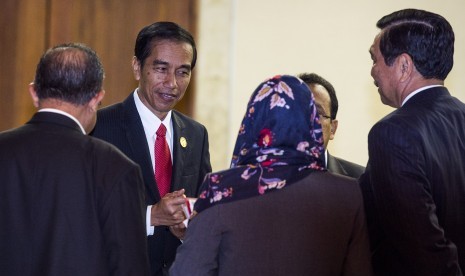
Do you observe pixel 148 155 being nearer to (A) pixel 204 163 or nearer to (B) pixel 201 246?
(A) pixel 204 163

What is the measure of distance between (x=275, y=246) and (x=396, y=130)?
Answer: 2.36ft

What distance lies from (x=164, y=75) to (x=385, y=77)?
1.06m

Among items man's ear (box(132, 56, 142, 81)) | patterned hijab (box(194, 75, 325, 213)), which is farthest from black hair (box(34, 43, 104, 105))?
man's ear (box(132, 56, 142, 81))

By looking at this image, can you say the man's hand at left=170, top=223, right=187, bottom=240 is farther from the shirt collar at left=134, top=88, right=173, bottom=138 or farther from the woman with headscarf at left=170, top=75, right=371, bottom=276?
the woman with headscarf at left=170, top=75, right=371, bottom=276

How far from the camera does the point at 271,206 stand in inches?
101

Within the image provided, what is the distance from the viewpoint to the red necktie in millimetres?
3648

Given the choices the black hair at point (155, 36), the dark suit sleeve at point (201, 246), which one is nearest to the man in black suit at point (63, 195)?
the dark suit sleeve at point (201, 246)

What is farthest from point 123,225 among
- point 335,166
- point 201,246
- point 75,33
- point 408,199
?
point 75,33

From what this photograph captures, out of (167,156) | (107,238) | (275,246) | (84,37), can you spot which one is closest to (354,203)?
(275,246)

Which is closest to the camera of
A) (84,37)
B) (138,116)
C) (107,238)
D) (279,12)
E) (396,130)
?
(107,238)

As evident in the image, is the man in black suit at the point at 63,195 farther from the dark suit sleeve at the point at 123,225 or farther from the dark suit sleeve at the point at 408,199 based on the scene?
the dark suit sleeve at the point at 408,199

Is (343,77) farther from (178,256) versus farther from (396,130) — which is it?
(178,256)

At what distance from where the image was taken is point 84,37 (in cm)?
508

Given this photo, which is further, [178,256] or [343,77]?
[343,77]
